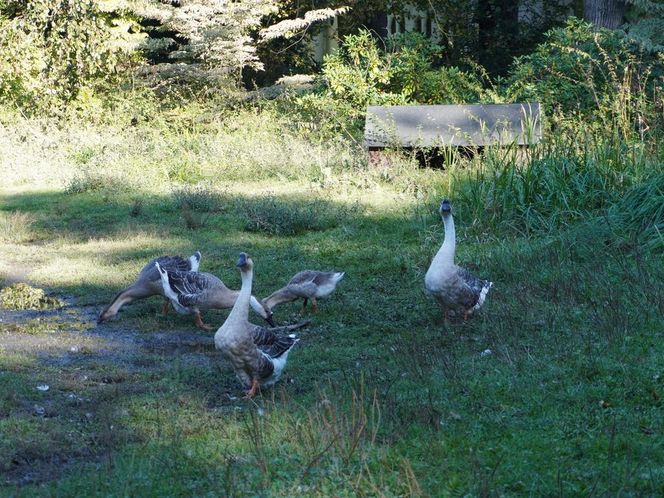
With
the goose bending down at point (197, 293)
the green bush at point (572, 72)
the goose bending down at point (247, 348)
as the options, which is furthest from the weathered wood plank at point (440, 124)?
the goose bending down at point (247, 348)

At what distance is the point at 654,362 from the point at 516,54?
839 inches

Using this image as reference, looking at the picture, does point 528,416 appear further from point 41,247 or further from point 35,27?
point 35,27

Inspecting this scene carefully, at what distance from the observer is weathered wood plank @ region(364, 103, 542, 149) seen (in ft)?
50.4

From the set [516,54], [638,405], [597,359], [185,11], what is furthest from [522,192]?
[516,54]

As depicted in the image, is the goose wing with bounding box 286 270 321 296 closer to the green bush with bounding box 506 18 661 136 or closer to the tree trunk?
the green bush with bounding box 506 18 661 136

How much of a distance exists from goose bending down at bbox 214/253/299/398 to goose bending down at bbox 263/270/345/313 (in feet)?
6.58

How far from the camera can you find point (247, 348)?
7223 mm

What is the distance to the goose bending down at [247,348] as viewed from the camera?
724 cm

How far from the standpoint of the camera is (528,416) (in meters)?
6.32

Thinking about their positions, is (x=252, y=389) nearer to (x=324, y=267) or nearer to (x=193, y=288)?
(x=193, y=288)

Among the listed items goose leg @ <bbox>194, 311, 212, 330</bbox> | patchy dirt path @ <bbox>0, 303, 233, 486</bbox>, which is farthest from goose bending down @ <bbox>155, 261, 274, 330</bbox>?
patchy dirt path @ <bbox>0, 303, 233, 486</bbox>

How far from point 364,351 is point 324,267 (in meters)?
3.28

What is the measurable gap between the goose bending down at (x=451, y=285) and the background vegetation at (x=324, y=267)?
0.21 m

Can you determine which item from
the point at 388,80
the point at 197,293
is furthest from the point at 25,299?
the point at 388,80
